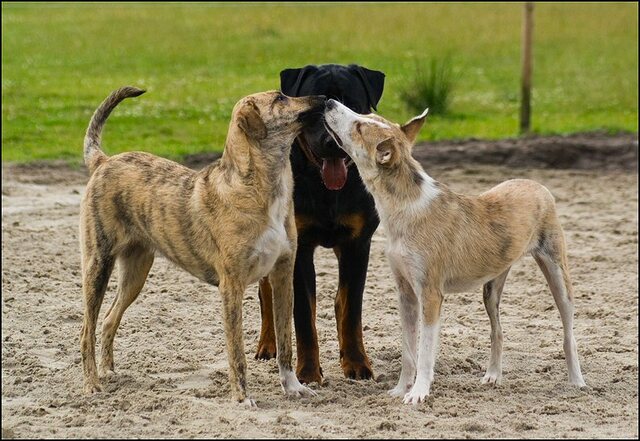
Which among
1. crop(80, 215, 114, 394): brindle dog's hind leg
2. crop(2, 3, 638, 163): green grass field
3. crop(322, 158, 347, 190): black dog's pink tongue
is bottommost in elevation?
crop(2, 3, 638, 163): green grass field

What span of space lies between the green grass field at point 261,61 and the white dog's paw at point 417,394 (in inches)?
372

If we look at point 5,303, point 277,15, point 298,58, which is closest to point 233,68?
point 298,58

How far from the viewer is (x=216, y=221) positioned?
22.5ft

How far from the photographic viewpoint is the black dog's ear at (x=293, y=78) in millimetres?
7812

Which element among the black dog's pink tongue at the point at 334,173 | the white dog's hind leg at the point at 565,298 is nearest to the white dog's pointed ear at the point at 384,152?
the black dog's pink tongue at the point at 334,173

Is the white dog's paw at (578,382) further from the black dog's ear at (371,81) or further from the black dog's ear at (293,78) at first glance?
the black dog's ear at (293,78)

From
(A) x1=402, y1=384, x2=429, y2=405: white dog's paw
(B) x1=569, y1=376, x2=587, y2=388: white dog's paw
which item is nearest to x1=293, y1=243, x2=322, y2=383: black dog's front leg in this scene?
(A) x1=402, y1=384, x2=429, y2=405: white dog's paw

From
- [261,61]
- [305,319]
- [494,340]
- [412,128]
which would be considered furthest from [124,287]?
[261,61]

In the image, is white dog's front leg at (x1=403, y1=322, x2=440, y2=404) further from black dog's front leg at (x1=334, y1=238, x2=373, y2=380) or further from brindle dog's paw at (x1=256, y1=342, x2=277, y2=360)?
brindle dog's paw at (x1=256, y1=342, x2=277, y2=360)

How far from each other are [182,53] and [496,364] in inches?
802

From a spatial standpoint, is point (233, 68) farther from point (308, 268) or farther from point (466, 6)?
point (308, 268)

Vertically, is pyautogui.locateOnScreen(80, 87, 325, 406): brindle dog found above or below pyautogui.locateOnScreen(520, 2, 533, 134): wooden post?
above

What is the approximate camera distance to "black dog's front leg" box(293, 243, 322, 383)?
7.38 metres

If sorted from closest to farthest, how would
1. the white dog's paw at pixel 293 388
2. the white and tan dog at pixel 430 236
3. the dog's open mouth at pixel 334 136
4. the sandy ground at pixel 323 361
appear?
the sandy ground at pixel 323 361, the white and tan dog at pixel 430 236, the dog's open mouth at pixel 334 136, the white dog's paw at pixel 293 388
